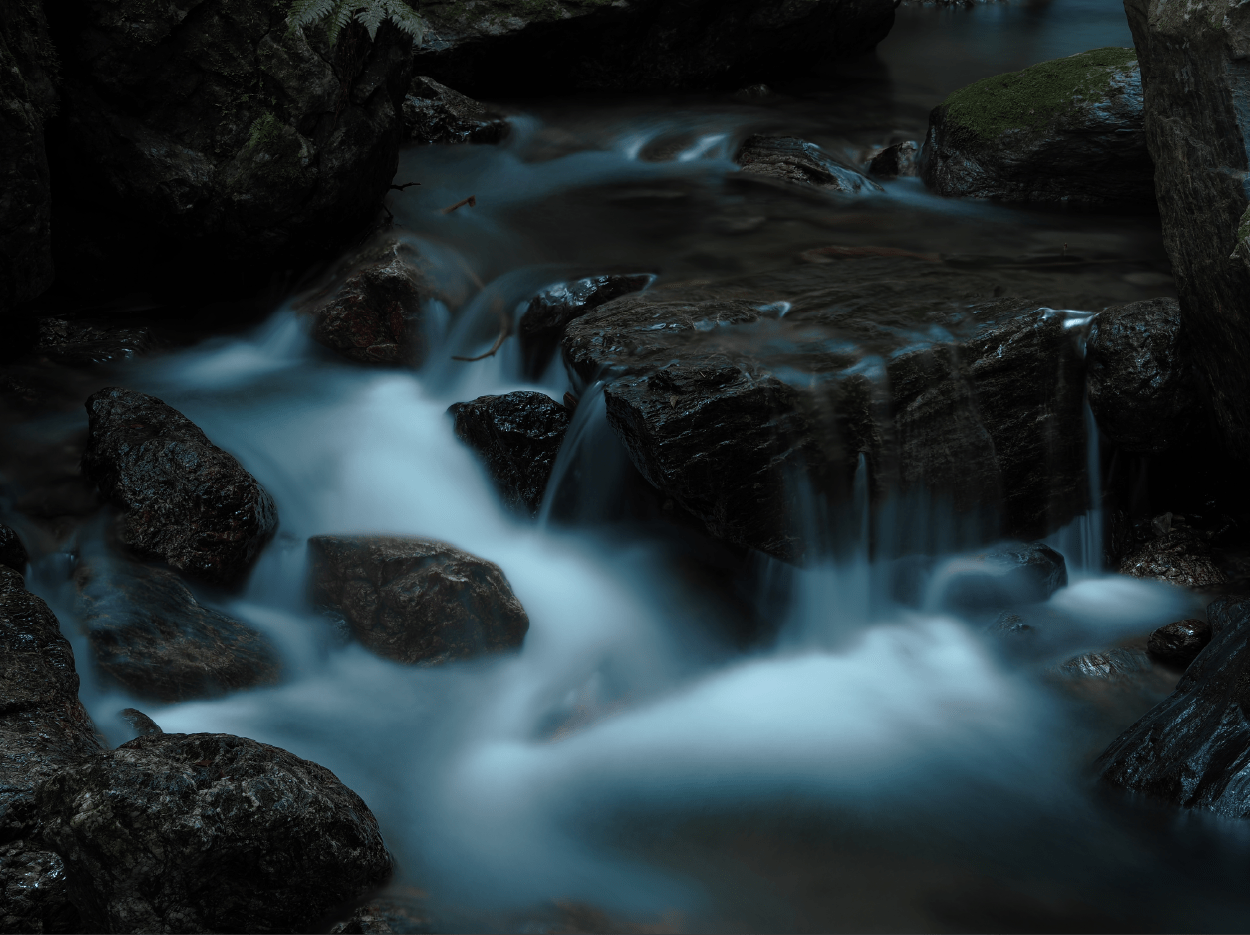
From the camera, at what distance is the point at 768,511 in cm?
462

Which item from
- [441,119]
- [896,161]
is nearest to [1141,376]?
[896,161]

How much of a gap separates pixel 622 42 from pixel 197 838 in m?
9.95

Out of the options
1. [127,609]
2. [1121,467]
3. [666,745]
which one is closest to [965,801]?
[666,745]

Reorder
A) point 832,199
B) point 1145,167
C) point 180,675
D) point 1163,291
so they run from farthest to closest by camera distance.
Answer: point 832,199 → point 1145,167 → point 1163,291 → point 180,675

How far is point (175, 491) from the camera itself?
174 inches

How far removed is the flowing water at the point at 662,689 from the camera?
10.1ft

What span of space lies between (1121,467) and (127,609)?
4.92 metres

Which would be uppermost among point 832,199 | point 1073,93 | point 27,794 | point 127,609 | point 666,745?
point 1073,93

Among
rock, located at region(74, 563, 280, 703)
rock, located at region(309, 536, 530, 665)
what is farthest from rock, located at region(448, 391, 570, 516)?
rock, located at region(74, 563, 280, 703)

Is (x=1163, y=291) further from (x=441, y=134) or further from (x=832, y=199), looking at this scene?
(x=441, y=134)

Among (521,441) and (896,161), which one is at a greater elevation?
(896,161)

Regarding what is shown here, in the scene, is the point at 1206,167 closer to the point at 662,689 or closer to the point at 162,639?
the point at 662,689

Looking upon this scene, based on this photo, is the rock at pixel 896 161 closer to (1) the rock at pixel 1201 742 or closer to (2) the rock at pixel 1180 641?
(2) the rock at pixel 1180 641

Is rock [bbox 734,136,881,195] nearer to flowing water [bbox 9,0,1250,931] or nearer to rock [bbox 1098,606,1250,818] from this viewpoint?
flowing water [bbox 9,0,1250,931]
